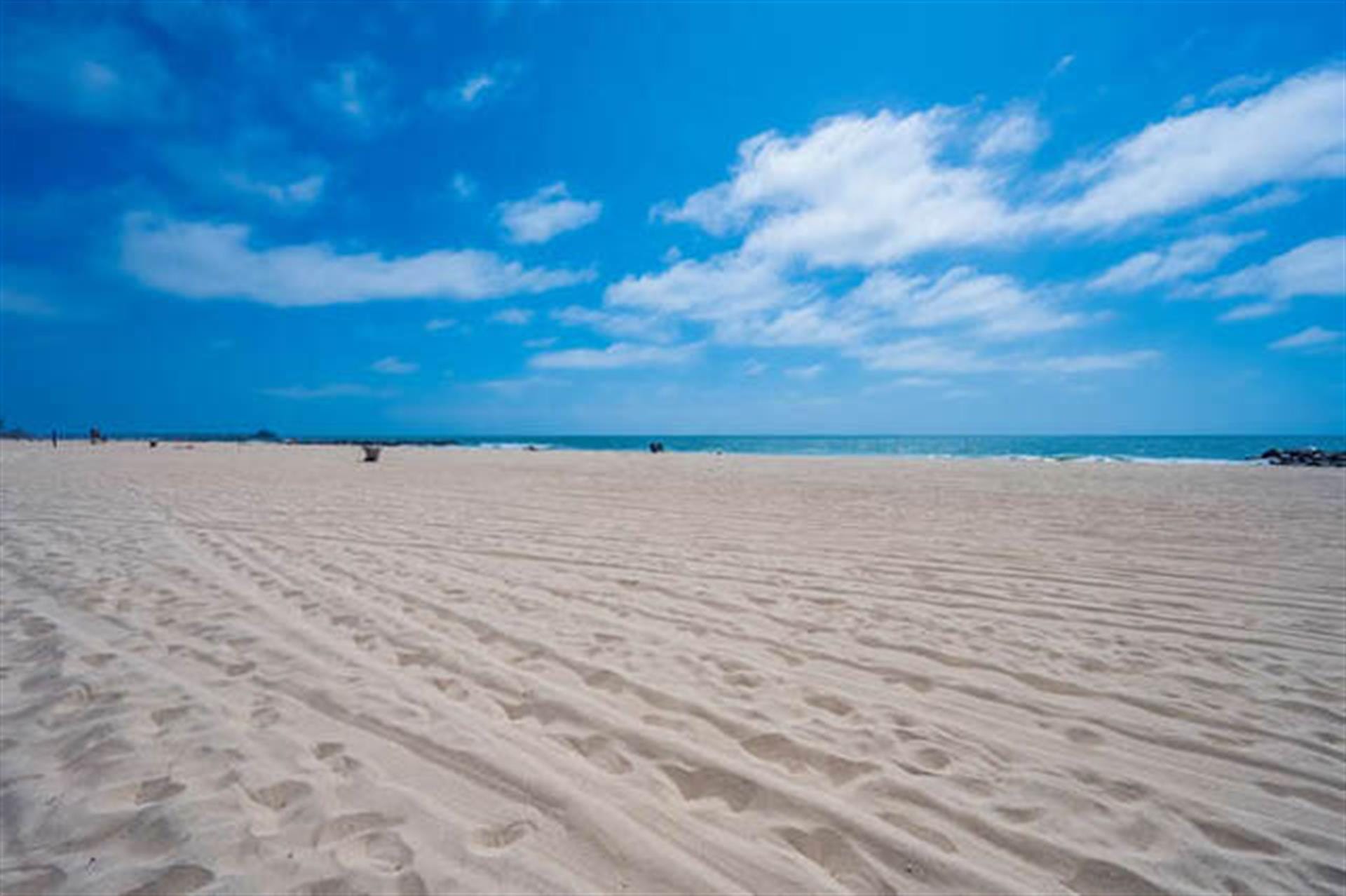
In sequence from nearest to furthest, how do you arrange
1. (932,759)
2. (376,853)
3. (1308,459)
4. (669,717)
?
(376,853) < (932,759) < (669,717) < (1308,459)

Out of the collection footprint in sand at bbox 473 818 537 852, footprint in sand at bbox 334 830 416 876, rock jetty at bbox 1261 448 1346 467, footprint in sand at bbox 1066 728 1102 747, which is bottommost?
footprint in sand at bbox 1066 728 1102 747

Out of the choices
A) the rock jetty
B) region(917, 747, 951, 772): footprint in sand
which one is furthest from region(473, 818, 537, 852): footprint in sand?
the rock jetty

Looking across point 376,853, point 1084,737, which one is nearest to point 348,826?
point 376,853

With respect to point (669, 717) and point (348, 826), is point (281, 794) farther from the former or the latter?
point (669, 717)

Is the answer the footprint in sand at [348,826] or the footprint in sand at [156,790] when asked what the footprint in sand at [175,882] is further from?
the footprint in sand at [156,790]

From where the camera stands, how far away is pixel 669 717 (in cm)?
339

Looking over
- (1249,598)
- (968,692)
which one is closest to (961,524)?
(1249,598)

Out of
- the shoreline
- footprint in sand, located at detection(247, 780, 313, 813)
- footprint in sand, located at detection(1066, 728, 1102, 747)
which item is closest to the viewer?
footprint in sand, located at detection(247, 780, 313, 813)

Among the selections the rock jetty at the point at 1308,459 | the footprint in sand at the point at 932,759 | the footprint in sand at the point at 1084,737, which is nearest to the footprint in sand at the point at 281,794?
the footprint in sand at the point at 932,759

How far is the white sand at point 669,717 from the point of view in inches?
91.4

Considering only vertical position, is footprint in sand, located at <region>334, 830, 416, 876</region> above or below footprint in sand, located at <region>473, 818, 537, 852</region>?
above

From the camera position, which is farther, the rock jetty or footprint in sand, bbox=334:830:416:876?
the rock jetty

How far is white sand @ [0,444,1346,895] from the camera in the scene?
2.32 m

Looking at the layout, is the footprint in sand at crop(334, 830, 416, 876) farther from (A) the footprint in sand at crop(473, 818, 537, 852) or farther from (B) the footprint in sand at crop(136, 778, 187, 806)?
(B) the footprint in sand at crop(136, 778, 187, 806)
